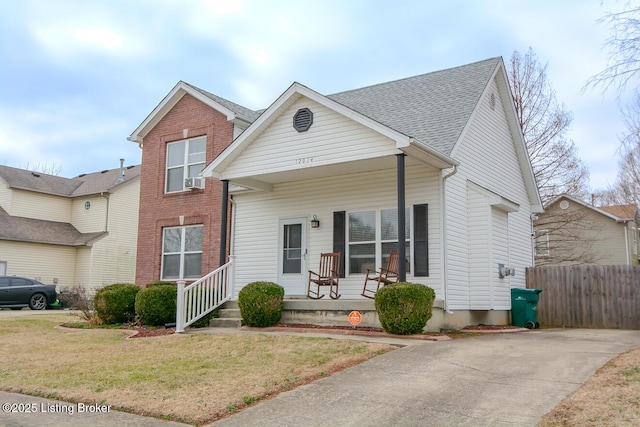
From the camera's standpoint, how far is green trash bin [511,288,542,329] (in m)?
13.7

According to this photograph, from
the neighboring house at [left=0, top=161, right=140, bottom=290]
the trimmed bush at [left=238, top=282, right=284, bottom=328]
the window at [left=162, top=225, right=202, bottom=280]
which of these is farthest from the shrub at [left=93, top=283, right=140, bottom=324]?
the neighboring house at [left=0, top=161, right=140, bottom=290]

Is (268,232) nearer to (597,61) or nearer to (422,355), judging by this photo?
(422,355)

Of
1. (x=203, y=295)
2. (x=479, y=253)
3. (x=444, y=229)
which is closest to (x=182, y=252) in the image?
(x=203, y=295)

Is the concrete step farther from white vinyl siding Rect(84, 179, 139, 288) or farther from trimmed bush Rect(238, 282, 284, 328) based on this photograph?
white vinyl siding Rect(84, 179, 139, 288)

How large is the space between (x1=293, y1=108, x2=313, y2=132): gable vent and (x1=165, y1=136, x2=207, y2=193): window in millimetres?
5043

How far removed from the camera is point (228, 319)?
12.4m

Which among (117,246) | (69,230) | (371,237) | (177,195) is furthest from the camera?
(69,230)

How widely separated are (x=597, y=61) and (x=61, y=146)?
1764 inches

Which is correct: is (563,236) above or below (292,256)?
above

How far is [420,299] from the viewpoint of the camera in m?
9.89

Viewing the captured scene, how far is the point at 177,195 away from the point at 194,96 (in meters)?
3.02

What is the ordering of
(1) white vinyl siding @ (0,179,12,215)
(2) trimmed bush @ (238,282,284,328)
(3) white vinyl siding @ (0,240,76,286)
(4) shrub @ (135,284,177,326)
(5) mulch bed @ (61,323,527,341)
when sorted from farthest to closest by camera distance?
(1) white vinyl siding @ (0,179,12,215) → (3) white vinyl siding @ (0,240,76,286) → (4) shrub @ (135,284,177,326) → (2) trimmed bush @ (238,282,284,328) → (5) mulch bed @ (61,323,527,341)

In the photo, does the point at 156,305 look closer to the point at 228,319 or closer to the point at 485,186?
the point at 228,319

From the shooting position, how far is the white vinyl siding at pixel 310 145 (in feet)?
38.1
